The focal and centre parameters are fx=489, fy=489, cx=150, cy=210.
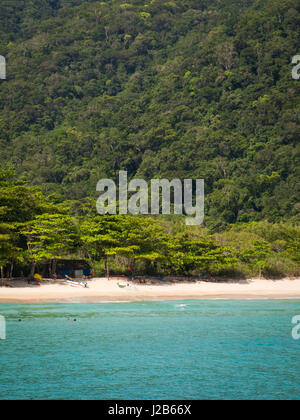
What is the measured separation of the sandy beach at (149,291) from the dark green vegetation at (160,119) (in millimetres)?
1566

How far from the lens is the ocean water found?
34.2 ft

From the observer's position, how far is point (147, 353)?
13820 millimetres

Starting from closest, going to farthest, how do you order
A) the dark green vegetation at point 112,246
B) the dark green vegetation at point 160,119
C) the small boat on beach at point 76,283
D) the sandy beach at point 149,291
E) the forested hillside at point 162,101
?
the sandy beach at point 149,291 < the small boat on beach at point 76,283 < the dark green vegetation at point 112,246 < the dark green vegetation at point 160,119 < the forested hillside at point 162,101

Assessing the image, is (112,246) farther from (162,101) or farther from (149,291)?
(162,101)

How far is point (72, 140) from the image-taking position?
79.5 m

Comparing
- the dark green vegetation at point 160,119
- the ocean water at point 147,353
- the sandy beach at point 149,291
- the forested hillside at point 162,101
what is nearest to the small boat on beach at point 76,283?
the sandy beach at point 149,291

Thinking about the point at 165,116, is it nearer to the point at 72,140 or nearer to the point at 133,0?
the point at 72,140

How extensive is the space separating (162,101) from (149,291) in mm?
70975

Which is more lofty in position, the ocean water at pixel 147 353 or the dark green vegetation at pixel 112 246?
the dark green vegetation at pixel 112 246

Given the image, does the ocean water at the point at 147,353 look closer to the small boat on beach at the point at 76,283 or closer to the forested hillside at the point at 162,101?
the small boat on beach at the point at 76,283

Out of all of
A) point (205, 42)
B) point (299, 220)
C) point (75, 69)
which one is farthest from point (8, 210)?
point (75, 69)

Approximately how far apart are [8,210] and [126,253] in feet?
22.6

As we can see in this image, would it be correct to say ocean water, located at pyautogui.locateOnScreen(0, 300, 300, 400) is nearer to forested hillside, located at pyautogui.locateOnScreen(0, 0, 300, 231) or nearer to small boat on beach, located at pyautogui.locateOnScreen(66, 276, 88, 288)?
small boat on beach, located at pyautogui.locateOnScreen(66, 276, 88, 288)

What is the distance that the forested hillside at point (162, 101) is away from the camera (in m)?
66.8
